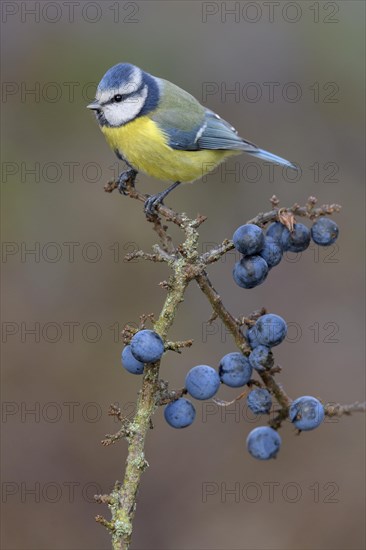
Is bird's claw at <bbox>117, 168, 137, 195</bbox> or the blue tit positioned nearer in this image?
bird's claw at <bbox>117, 168, 137, 195</bbox>

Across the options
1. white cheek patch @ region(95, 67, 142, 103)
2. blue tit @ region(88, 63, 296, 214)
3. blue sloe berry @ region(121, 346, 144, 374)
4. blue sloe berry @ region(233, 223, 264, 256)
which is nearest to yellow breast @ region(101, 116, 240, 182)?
blue tit @ region(88, 63, 296, 214)

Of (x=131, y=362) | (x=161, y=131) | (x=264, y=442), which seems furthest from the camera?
(x=161, y=131)

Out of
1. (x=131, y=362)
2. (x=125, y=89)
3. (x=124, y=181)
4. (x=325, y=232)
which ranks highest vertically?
(x=125, y=89)

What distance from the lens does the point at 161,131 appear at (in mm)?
3438

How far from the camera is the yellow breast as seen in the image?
3.33 m

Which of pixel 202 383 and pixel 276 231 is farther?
pixel 276 231

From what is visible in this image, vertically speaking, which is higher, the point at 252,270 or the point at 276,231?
the point at 276,231

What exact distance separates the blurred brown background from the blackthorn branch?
2732mm

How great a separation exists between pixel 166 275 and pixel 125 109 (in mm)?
2150

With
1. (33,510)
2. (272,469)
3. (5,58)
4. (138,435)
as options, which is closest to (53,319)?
(33,510)

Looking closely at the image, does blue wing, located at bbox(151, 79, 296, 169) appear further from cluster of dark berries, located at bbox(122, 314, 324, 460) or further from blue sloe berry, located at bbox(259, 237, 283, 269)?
cluster of dark berries, located at bbox(122, 314, 324, 460)

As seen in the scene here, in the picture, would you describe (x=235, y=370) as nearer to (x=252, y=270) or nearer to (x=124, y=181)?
(x=252, y=270)

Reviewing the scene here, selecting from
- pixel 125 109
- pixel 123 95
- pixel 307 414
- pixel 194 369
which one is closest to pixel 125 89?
pixel 123 95

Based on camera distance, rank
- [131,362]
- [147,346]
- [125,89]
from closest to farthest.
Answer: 1. [147,346]
2. [131,362]
3. [125,89]
